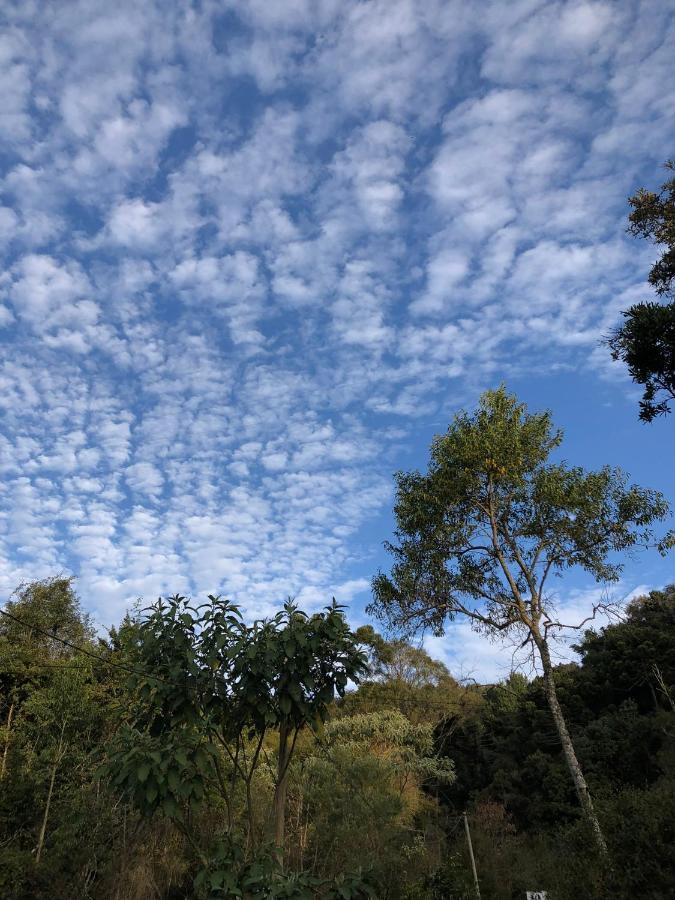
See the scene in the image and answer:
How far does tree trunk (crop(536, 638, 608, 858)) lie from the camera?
8.48m

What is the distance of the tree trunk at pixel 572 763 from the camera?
8477 mm

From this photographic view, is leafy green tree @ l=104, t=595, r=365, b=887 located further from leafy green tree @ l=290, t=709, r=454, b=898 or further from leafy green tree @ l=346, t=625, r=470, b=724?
leafy green tree @ l=346, t=625, r=470, b=724

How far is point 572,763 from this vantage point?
11.1 m

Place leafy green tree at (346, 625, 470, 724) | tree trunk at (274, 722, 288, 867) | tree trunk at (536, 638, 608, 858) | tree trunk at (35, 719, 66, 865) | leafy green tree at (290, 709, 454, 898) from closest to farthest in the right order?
tree trunk at (274, 722, 288, 867), tree trunk at (536, 638, 608, 858), tree trunk at (35, 719, 66, 865), leafy green tree at (290, 709, 454, 898), leafy green tree at (346, 625, 470, 724)

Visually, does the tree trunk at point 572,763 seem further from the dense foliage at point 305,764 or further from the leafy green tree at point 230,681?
the leafy green tree at point 230,681

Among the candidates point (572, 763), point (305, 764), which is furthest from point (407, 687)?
point (572, 763)

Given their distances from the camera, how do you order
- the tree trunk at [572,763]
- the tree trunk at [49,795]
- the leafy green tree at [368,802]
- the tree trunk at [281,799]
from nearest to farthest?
the tree trunk at [281,799] < the tree trunk at [572,763] < the tree trunk at [49,795] < the leafy green tree at [368,802]

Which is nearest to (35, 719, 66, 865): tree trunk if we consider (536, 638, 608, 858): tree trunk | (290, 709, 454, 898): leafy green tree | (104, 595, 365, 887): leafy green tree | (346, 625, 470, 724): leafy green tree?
(290, 709, 454, 898): leafy green tree

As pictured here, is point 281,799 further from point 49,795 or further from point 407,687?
point 407,687

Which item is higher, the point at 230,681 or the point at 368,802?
the point at 230,681

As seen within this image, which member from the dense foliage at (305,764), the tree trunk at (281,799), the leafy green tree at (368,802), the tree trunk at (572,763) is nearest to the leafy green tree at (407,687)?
the dense foliage at (305,764)

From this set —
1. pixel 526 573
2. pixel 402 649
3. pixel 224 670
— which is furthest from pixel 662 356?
Result: pixel 402 649

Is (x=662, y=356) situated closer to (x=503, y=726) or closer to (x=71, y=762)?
(x=71, y=762)

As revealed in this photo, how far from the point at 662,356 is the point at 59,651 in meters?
22.6
